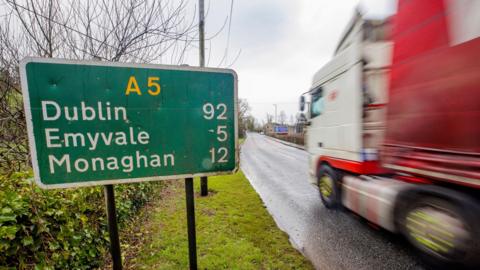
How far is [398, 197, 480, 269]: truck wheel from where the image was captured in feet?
5.65

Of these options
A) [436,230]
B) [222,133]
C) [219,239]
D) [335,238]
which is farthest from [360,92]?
[219,239]

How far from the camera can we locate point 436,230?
199 cm

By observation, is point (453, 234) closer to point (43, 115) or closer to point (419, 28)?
point (419, 28)

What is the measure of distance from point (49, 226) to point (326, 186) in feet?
14.3

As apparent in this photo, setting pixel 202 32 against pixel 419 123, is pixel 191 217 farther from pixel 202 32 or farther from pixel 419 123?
pixel 202 32

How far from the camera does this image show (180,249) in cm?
281

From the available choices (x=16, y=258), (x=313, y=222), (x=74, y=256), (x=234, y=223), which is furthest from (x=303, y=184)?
(x=16, y=258)

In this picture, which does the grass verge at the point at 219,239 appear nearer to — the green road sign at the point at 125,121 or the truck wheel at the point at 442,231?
the truck wheel at the point at 442,231

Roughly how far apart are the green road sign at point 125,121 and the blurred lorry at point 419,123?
1804 millimetres

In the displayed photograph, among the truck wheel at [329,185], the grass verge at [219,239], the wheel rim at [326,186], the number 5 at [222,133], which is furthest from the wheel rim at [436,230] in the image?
the number 5 at [222,133]

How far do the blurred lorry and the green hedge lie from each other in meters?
3.47

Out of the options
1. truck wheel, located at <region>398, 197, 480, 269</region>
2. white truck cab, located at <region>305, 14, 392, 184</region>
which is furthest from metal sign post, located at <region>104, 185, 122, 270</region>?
white truck cab, located at <region>305, 14, 392, 184</region>

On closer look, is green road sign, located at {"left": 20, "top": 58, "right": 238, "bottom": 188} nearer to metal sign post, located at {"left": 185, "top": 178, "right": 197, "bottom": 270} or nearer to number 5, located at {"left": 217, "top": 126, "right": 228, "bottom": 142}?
number 5, located at {"left": 217, "top": 126, "right": 228, "bottom": 142}

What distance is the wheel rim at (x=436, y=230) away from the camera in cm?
181
